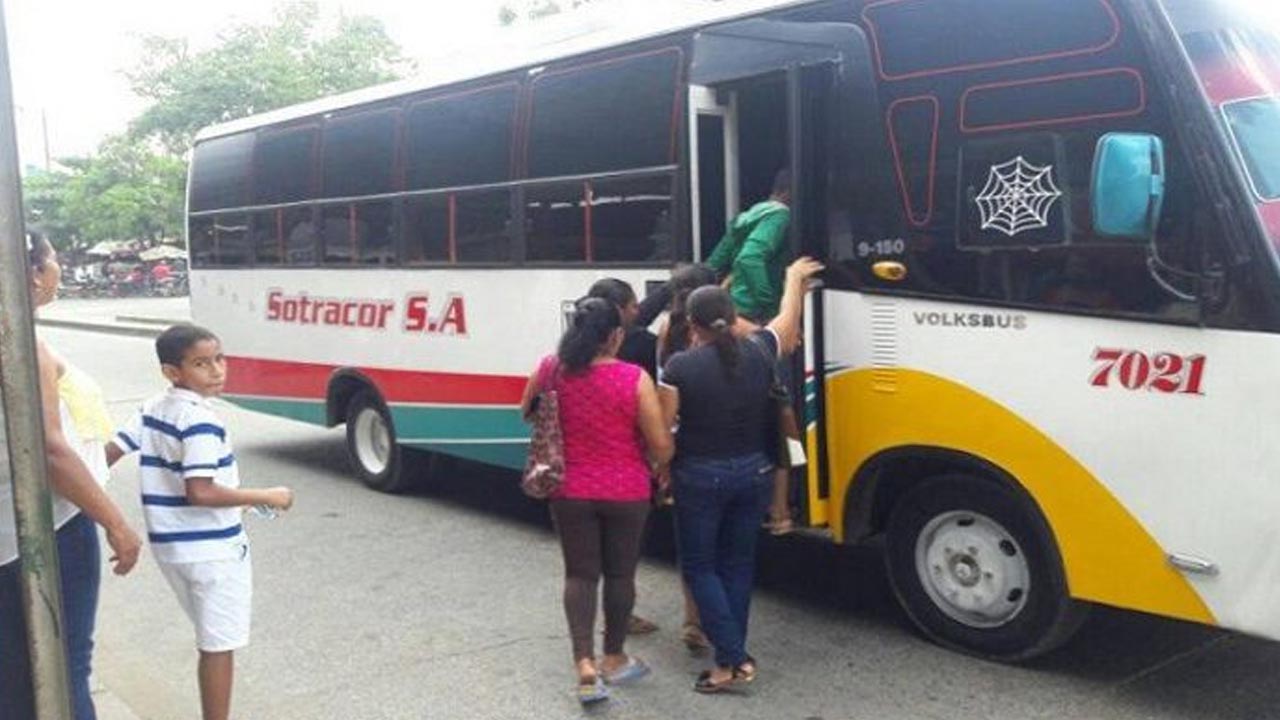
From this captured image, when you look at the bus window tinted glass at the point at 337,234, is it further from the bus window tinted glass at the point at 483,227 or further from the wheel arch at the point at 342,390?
the bus window tinted glass at the point at 483,227

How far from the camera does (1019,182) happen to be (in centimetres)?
464

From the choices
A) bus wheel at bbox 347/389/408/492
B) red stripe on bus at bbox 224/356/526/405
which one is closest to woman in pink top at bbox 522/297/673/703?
red stripe on bus at bbox 224/356/526/405

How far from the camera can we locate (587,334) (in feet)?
14.7

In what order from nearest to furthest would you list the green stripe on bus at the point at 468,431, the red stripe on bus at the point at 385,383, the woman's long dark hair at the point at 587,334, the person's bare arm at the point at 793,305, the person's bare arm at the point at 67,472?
the person's bare arm at the point at 67,472
the woman's long dark hair at the point at 587,334
the person's bare arm at the point at 793,305
the green stripe on bus at the point at 468,431
the red stripe on bus at the point at 385,383

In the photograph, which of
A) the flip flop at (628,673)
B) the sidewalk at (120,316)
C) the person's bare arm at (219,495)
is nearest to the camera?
the person's bare arm at (219,495)

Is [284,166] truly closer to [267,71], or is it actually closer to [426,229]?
[426,229]

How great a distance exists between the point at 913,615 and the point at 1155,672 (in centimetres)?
100

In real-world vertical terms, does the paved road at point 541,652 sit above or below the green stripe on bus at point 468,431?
below

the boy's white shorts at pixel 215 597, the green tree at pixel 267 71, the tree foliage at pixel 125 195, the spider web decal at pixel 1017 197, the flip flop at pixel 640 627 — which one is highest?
the green tree at pixel 267 71

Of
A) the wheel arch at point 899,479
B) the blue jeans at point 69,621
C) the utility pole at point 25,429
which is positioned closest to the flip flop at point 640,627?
the wheel arch at point 899,479

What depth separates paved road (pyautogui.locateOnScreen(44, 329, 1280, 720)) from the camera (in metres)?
4.67

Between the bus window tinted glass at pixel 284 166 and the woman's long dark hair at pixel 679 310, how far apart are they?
510 centimetres

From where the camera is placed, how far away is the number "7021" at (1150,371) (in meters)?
4.16

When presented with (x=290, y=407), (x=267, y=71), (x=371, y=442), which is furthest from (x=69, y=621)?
(x=267, y=71)
